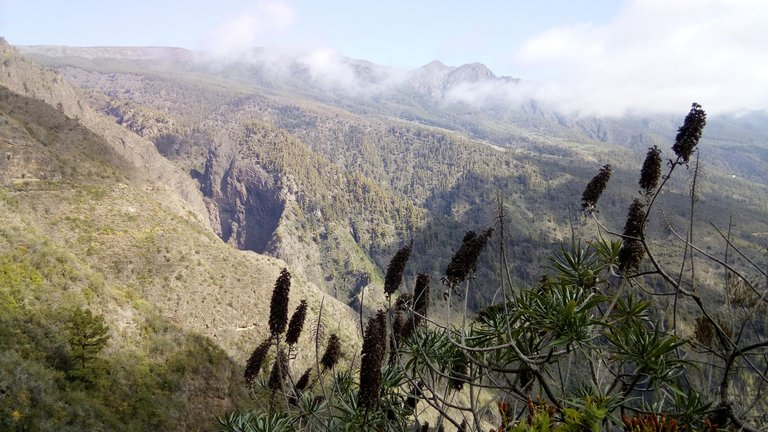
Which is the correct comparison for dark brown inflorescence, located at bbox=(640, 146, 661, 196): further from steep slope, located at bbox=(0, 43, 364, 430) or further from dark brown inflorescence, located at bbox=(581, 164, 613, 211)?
steep slope, located at bbox=(0, 43, 364, 430)

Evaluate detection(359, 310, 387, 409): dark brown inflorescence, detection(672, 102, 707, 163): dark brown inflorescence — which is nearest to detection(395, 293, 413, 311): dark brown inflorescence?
detection(359, 310, 387, 409): dark brown inflorescence

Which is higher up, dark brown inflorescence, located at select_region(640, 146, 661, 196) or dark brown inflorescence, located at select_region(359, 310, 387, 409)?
dark brown inflorescence, located at select_region(640, 146, 661, 196)

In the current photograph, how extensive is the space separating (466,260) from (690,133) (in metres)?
4.90

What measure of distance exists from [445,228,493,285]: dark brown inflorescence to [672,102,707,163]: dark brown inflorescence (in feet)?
12.7

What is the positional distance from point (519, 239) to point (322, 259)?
321ft

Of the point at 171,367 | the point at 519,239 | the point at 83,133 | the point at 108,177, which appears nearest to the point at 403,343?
the point at 171,367

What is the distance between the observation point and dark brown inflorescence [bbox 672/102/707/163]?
7.05 meters

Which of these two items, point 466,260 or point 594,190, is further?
point 466,260

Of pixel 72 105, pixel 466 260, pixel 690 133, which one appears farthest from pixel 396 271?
pixel 72 105

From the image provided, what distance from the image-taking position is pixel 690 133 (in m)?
7.09

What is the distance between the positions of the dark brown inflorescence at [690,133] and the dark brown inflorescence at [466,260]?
3878mm

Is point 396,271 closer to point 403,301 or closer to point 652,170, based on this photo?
point 403,301

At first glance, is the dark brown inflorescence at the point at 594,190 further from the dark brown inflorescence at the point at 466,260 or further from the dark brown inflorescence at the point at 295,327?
the dark brown inflorescence at the point at 295,327

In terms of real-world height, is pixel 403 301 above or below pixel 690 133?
below
